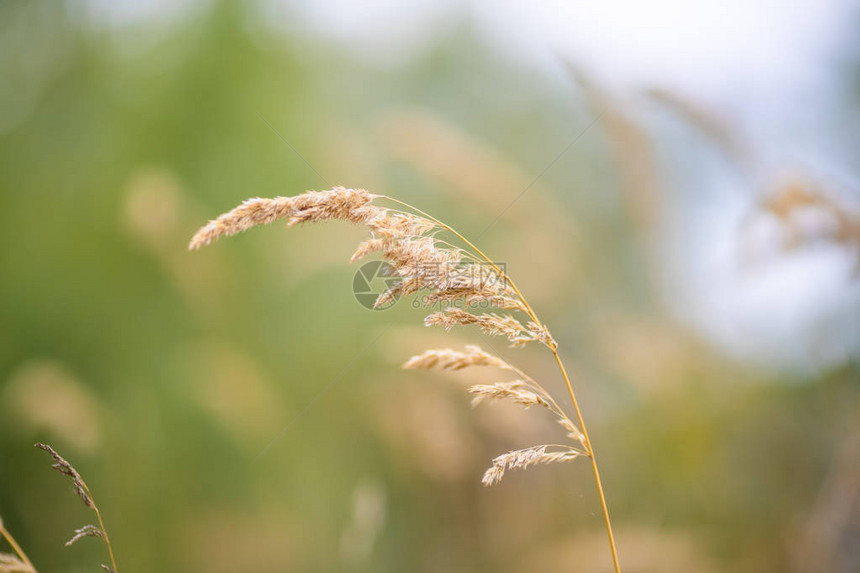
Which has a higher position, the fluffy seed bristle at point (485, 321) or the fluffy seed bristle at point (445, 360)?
the fluffy seed bristle at point (485, 321)

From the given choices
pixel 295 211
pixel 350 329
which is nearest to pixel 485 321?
pixel 295 211

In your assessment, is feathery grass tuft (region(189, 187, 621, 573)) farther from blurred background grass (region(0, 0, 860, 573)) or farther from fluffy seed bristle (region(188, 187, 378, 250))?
blurred background grass (region(0, 0, 860, 573))

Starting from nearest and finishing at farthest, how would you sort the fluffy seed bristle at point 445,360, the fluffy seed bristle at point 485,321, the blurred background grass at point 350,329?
the fluffy seed bristle at point 445,360 < the fluffy seed bristle at point 485,321 < the blurred background grass at point 350,329

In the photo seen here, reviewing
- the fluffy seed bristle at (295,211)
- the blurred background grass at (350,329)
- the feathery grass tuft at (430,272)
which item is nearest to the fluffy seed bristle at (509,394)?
the feathery grass tuft at (430,272)

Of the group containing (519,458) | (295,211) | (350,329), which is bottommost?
(519,458)

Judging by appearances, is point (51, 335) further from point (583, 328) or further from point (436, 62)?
point (583, 328)

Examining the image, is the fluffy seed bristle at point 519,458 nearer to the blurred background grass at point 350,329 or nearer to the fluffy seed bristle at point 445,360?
the fluffy seed bristle at point 445,360

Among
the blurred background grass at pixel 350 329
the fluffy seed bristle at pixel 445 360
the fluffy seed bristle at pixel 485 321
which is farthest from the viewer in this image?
the blurred background grass at pixel 350 329

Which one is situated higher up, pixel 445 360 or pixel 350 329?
pixel 350 329

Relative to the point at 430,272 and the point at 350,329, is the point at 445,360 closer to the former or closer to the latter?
the point at 430,272
